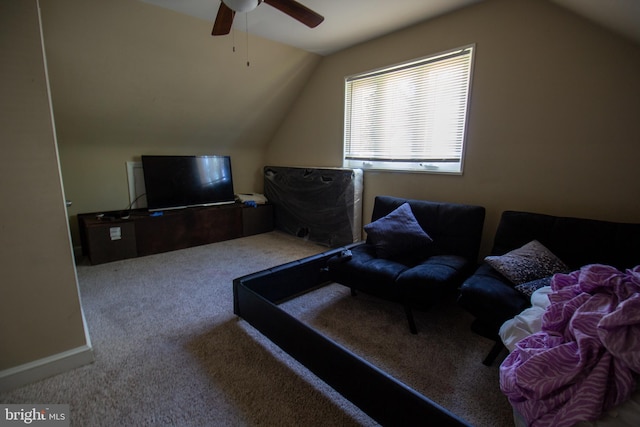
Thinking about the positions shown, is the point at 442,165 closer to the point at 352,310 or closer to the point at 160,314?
the point at 352,310

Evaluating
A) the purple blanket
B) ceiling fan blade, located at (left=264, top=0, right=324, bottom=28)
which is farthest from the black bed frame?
ceiling fan blade, located at (left=264, top=0, right=324, bottom=28)

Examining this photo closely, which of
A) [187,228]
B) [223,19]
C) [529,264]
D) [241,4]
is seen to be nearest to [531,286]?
[529,264]

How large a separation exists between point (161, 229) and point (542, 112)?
403cm

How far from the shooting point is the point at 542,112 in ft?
7.61

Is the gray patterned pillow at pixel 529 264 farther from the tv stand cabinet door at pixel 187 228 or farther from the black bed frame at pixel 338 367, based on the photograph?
the tv stand cabinet door at pixel 187 228

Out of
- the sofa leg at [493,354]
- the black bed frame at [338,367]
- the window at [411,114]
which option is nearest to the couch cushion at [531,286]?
the sofa leg at [493,354]

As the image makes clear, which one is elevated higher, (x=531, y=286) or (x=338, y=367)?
(x=531, y=286)

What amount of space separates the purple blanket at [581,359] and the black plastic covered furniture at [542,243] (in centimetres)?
40

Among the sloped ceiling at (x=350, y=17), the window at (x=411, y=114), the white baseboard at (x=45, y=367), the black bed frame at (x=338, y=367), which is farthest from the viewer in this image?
the window at (x=411, y=114)

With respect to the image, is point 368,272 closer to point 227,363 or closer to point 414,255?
point 414,255

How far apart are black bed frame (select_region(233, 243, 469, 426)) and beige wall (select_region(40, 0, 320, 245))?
245cm

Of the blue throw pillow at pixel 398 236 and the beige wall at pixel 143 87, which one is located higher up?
the beige wall at pixel 143 87

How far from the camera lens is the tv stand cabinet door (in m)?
Result: 3.47

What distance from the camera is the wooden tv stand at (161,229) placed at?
3182mm
